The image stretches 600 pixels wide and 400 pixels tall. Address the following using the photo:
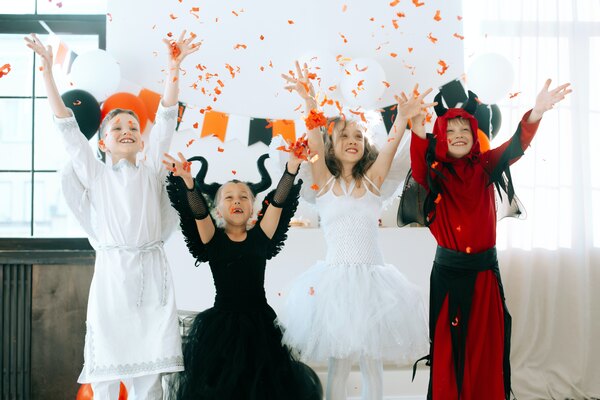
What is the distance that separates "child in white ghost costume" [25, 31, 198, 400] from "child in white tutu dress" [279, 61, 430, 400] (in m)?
0.48

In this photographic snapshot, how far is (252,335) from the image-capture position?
2.40m

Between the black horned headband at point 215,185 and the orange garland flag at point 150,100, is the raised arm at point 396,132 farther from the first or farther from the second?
the orange garland flag at point 150,100

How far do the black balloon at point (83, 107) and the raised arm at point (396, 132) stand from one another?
1.35 meters

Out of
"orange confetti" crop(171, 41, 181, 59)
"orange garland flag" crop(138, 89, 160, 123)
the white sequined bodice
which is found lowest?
the white sequined bodice

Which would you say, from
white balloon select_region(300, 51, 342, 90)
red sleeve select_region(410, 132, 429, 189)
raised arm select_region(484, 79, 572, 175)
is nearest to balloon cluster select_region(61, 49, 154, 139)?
white balloon select_region(300, 51, 342, 90)

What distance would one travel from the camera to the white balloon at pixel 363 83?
331cm

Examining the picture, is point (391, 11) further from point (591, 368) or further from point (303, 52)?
point (591, 368)

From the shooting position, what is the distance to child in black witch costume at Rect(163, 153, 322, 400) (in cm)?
234

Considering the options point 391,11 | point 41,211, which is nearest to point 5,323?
point 41,211

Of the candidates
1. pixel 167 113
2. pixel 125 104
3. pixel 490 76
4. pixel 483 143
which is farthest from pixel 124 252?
pixel 490 76

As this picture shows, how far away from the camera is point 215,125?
3.55m

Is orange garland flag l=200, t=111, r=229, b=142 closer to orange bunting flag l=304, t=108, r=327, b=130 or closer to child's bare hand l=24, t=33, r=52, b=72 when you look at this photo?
orange bunting flag l=304, t=108, r=327, b=130

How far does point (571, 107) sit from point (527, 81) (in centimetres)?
29

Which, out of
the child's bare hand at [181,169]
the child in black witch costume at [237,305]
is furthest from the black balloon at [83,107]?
the child's bare hand at [181,169]
